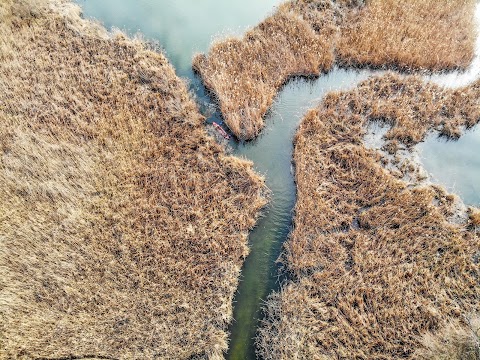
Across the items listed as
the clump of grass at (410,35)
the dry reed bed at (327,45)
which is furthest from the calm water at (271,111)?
the clump of grass at (410,35)

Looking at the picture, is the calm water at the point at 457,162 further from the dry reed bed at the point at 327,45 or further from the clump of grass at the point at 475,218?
the dry reed bed at the point at 327,45

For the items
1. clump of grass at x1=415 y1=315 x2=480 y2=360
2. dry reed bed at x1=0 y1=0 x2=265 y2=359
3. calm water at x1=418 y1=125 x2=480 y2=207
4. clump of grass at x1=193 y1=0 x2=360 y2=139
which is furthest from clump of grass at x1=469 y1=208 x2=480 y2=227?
clump of grass at x1=193 y1=0 x2=360 y2=139

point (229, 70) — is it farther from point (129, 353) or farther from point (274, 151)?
point (129, 353)

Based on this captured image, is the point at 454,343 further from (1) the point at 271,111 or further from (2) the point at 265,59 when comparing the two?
(2) the point at 265,59

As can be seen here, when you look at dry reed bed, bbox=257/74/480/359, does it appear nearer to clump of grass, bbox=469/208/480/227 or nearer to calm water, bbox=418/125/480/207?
clump of grass, bbox=469/208/480/227

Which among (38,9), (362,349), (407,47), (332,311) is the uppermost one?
(407,47)

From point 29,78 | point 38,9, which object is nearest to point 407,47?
point 29,78
